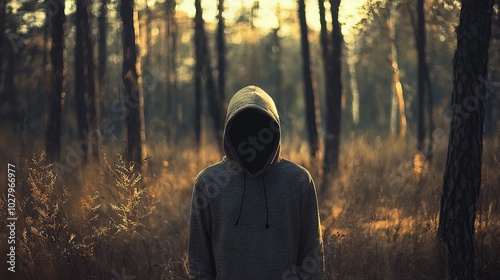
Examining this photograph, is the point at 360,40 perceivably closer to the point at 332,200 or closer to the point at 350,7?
the point at 350,7

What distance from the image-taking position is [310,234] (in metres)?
2.95

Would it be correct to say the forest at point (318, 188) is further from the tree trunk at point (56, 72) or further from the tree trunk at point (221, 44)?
the tree trunk at point (221, 44)

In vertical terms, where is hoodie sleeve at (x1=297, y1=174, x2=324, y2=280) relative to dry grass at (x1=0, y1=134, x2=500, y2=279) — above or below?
above

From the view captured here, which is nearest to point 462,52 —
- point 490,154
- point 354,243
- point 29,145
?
point 354,243

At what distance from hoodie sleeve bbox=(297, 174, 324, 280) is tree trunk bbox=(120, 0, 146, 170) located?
26.4 feet

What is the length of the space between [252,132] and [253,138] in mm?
36

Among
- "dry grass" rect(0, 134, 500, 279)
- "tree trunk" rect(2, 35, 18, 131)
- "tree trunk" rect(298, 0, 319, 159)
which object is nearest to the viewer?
"dry grass" rect(0, 134, 500, 279)

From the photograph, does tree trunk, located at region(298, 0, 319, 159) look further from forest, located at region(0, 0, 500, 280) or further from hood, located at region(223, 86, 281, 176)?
hood, located at region(223, 86, 281, 176)

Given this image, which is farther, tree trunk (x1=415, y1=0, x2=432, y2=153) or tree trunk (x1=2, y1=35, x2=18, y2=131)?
tree trunk (x1=2, y1=35, x2=18, y2=131)

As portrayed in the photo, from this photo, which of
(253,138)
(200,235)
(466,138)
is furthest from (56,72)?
(200,235)

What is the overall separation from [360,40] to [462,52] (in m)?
30.1

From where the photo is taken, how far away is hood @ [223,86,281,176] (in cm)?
289

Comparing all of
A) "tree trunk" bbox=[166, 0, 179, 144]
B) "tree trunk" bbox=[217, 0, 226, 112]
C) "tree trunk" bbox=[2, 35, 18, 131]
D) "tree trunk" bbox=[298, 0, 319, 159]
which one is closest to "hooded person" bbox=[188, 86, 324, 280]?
"tree trunk" bbox=[298, 0, 319, 159]

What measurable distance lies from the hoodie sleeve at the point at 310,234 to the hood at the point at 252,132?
0.25 m
